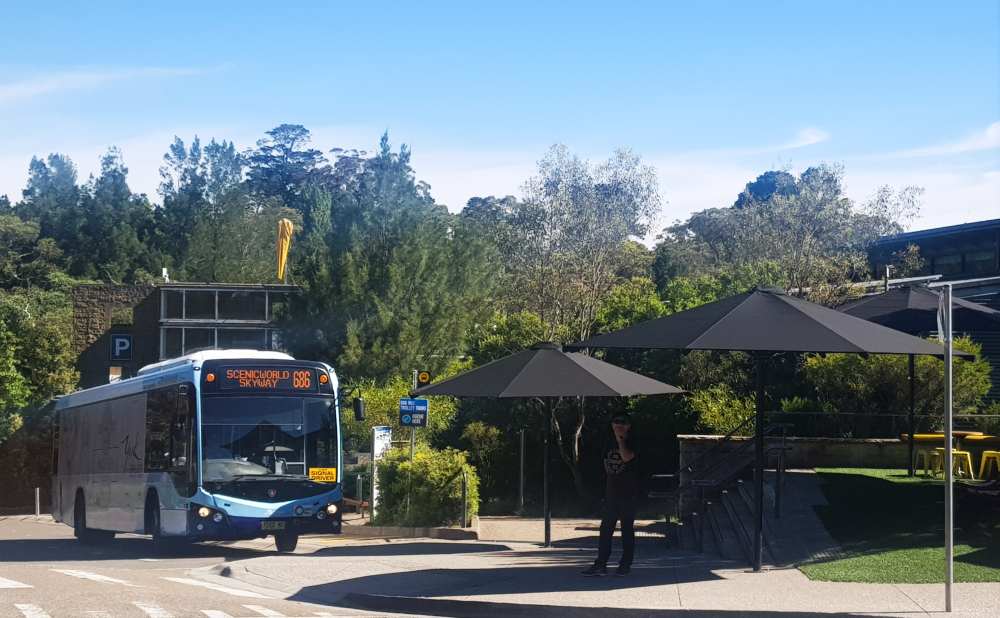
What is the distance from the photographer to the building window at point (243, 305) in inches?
1854

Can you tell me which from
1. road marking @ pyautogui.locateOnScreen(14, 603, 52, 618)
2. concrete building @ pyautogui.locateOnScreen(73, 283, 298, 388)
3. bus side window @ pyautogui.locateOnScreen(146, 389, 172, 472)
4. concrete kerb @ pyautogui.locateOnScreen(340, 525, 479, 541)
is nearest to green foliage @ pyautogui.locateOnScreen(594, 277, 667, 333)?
concrete kerb @ pyautogui.locateOnScreen(340, 525, 479, 541)

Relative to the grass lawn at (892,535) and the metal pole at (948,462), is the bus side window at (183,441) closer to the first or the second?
the grass lawn at (892,535)

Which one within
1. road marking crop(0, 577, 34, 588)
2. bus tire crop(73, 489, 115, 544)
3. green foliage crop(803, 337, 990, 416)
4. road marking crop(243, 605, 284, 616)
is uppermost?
green foliage crop(803, 337, 990, 416)

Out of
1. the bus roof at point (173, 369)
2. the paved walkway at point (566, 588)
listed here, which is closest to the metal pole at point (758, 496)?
the paved walkway at point (566, 588)

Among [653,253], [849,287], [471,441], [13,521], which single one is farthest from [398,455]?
[653,253]

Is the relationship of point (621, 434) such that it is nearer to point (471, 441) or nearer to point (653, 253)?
point (471, 441)

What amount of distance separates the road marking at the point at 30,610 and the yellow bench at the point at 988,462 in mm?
13346

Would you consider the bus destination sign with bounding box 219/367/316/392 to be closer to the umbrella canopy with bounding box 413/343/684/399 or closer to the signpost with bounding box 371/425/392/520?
the umbrella canopy with bounding box 413/343/684/399

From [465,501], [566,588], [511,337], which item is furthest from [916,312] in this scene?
[511,337]

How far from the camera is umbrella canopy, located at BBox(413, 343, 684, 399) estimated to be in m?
16.3

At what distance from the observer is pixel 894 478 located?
1872 centimetres

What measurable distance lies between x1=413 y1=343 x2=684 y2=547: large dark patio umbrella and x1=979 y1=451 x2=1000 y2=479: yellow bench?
491cm

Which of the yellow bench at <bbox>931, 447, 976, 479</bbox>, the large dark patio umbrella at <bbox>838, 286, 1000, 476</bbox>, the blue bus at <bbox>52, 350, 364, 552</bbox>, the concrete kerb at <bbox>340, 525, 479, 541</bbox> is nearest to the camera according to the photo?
the blue bus at <bbox>52, 350, 364, 552</bbox>

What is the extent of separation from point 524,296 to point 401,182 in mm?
12544
